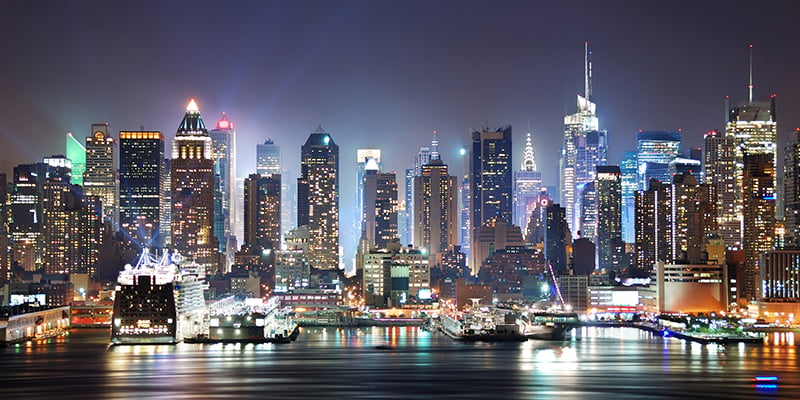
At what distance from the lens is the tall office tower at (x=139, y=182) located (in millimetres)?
163125

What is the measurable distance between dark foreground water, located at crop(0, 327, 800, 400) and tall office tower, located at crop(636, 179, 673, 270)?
68.0 m

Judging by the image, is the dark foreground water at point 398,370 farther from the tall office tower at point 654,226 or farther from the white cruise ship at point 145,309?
the tall office tower at point 654,226

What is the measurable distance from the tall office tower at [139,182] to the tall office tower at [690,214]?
67011 millimetres

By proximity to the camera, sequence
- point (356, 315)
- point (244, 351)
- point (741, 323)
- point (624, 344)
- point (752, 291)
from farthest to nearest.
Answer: point (752, 291) → point (356, 315) → point (741, 323) → point (624, 344) → point (244, 351)

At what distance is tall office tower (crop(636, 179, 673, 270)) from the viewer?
148125 millimetres

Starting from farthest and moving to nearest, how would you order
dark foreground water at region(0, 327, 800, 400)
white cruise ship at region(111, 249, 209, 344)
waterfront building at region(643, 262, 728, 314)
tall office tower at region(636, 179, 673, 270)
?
1. tall office tower at region(636, 179, 673, 270)
2. waterfront building at region(643, 262, 728, 314)
3. white cruise ship at region(111, 249, 209, 344)
4. dark foreground water at region(0, 327, 800, 400)

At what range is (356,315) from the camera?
108688 millimetres

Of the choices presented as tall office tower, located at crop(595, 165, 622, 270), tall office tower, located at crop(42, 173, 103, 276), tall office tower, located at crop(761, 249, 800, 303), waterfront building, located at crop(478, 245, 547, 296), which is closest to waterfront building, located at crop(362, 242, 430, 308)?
waterfront building, located at crop(478, 245, 547, 296)

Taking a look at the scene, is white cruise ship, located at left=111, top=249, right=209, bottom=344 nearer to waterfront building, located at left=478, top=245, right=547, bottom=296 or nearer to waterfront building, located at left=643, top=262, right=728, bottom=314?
waterfront building, located at left=643, top=262, right=728, bottom=314

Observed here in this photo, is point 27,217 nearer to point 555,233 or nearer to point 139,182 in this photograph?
point 139,182

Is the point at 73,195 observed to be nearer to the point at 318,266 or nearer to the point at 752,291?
the point at 318,266

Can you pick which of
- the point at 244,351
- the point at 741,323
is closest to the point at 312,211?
the point at 741,323

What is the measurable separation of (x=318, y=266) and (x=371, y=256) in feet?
132

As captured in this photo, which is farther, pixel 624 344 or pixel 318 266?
pixel 318 266
